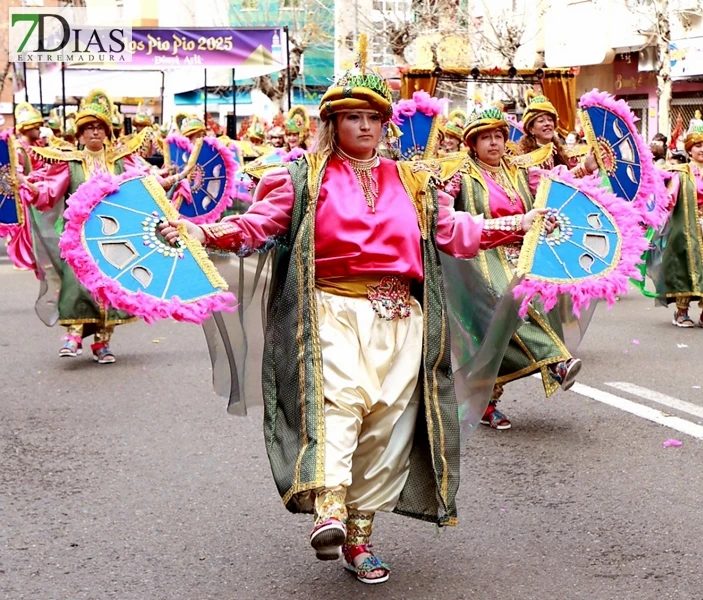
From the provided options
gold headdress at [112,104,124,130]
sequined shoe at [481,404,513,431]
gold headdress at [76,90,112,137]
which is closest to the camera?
sequined shoe at [481,404,513,431]

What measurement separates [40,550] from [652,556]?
2.23m

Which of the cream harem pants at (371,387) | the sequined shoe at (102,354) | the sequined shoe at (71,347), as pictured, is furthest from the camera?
the sequined shoe at (71,347)

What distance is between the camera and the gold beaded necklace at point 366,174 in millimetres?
4371

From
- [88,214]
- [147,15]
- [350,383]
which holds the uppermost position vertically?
[147,15]

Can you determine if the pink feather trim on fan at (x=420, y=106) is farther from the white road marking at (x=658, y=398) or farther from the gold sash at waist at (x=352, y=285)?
the gold sash at waist at (x=352, y=285)

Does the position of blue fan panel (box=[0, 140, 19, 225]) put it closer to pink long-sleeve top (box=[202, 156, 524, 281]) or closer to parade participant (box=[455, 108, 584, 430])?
parade participant (box=[455, 108, 584, 430])

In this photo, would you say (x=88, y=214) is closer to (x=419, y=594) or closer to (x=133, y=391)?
(x=419, y=594)

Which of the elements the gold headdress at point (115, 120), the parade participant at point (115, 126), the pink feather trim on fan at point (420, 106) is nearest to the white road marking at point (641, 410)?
the pink feather trim on fan at point (420, 106)

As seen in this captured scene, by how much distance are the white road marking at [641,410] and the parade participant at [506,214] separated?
66cm

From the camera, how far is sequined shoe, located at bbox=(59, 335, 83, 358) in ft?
31.2

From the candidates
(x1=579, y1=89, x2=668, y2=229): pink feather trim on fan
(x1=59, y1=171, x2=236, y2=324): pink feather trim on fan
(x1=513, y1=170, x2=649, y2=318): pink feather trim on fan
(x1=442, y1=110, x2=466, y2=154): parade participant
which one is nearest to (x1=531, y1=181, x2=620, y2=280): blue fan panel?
(x1=513, y1=170, x2=649, y2=318): pink feather trim on fan

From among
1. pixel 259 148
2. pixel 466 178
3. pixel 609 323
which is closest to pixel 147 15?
pixel 259 148

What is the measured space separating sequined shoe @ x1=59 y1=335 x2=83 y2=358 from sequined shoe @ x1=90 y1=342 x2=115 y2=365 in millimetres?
223

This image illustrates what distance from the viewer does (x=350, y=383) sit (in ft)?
13.9
